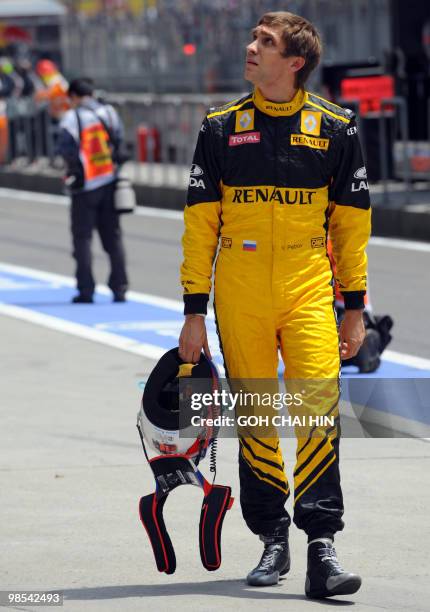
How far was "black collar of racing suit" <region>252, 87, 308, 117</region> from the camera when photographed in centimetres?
567

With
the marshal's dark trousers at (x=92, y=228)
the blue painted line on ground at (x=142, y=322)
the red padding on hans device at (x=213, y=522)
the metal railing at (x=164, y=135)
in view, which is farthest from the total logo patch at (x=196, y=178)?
the metal railing at (x=164, y=135)

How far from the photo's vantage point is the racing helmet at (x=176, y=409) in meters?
5.76

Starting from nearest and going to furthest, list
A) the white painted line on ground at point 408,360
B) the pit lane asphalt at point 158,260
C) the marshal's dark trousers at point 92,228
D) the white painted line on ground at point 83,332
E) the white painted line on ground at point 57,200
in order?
the white painted line on ground at point 408,360, the white painted line on ground at point 83,332, the pit lane asphalt at point 158,260, the marshal's dark trousers at point 92,228, the white painted line on ground at point 57,200

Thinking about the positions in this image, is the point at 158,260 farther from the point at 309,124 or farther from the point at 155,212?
the point at 309,124

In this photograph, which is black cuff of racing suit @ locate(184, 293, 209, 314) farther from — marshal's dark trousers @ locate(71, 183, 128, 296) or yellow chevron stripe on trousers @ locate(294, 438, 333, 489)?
marshal's dark trousers @ locate(71, 183, 128, 296)

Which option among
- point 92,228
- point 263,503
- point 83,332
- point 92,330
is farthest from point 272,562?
point 92,228

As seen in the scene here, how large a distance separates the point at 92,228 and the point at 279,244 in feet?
27.7

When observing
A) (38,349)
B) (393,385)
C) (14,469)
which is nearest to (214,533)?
(14,469)

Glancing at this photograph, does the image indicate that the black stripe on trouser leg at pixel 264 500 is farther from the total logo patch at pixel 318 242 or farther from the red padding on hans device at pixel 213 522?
the total logo patch at pixel 318 242

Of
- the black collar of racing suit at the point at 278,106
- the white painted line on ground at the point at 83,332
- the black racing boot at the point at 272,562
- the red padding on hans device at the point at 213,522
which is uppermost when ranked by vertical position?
the black collar of racing suit at the point at 278,106

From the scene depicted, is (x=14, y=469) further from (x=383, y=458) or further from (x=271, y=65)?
(x=271, y=65)

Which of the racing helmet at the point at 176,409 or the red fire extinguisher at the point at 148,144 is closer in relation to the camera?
the racing helmet at the point at 176,409

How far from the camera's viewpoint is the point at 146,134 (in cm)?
2423

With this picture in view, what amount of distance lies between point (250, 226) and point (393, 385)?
4.24 m
